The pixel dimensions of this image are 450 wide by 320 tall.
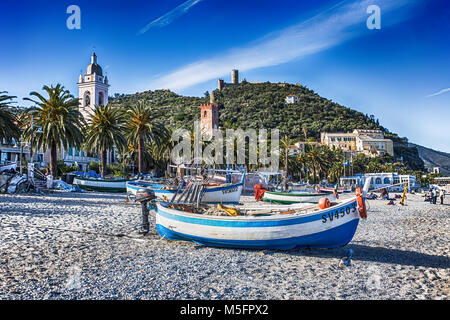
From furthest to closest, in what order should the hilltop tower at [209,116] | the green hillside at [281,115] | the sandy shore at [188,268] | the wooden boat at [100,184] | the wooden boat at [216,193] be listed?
the green hillside at [281,115], the hilltop tower at [209,116], the wooden boat at [100,184], the wooden boat at [216,193], the sandy shore at [188,268]

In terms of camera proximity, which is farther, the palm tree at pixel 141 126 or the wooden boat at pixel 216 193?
the palm tree at pixel 141 126

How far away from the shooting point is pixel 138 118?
40062mm

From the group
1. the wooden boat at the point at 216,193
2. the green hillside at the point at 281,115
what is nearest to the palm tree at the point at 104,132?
the wooden boat at the point at 216,193

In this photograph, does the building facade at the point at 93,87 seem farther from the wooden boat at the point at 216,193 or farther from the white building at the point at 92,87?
the wooden boat at the point at 216,193

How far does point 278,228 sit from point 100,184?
2926 cm

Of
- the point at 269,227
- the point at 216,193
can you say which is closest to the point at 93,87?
the point at 216,193

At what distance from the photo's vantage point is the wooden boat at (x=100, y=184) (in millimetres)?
36500

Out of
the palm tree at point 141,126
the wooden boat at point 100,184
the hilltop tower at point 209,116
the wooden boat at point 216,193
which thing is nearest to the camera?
the wooden boat at point 216,193

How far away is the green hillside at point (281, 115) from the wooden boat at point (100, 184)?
9198cm

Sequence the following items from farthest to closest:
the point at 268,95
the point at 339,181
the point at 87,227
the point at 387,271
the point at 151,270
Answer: the point at 268,95, the point at 339,181, the point at 87,227, the point at 387,271, the point at 151,270

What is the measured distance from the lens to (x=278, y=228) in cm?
Result: 1145

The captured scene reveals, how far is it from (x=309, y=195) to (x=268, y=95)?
153839 millimetres
